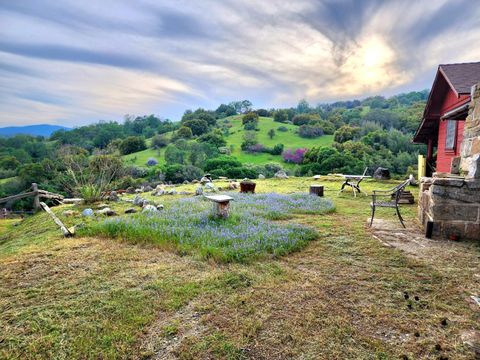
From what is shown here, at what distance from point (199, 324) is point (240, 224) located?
10.2ft

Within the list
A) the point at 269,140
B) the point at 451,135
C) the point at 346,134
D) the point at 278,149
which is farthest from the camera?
the point at 269,140

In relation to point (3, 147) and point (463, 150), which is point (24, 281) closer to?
point (463, 150)

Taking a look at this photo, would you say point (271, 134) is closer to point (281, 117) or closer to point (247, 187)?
point (281, 117)

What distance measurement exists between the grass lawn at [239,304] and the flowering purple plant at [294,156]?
25230mm

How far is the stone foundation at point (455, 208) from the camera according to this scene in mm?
4410

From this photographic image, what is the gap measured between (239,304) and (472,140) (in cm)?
524

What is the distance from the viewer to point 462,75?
9.90 metres

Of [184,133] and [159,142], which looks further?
[184,133]

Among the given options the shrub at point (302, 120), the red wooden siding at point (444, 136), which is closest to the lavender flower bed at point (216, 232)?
the red wooden siding at point (444, 136)

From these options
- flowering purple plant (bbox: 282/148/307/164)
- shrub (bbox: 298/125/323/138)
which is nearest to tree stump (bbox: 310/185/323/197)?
flowering purple plant (bbox: 282/148/307/164)

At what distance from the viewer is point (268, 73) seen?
27.1m

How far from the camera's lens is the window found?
9938 millimetres

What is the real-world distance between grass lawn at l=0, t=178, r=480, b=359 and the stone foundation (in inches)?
12.9

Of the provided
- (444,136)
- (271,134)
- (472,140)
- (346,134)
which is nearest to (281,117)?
(271,134)
